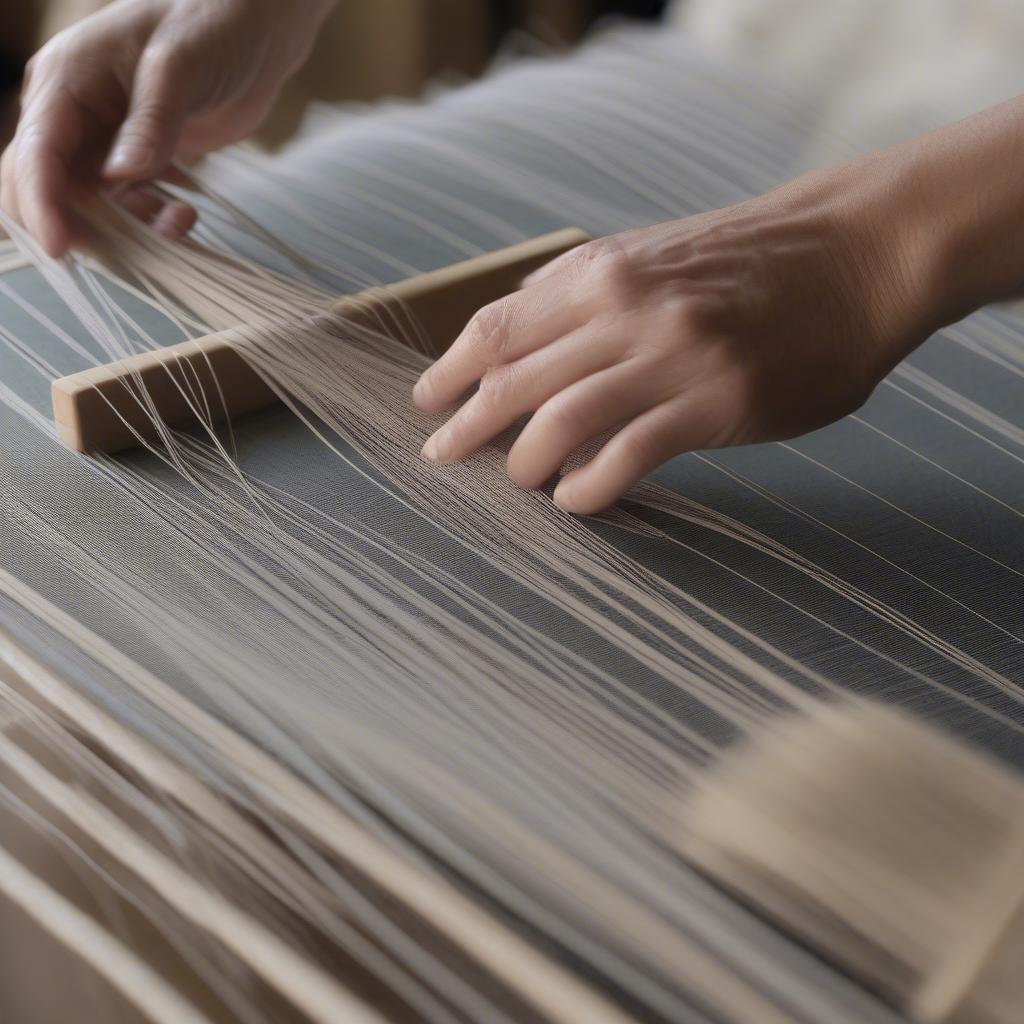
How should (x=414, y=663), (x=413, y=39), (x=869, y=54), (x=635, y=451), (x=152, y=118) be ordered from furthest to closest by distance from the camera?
(x=413, y=39), (x=869, y=54), (x=152, y=118), (x=635, y=451), (x=414, y=663)

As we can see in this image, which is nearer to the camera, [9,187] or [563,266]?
[563,266]

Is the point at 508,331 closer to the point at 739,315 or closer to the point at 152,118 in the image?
the point at 739,315

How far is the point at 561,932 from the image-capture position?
0.46m

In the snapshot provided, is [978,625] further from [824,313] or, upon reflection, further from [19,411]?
[19,411]

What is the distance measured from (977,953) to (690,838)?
0.11 metres

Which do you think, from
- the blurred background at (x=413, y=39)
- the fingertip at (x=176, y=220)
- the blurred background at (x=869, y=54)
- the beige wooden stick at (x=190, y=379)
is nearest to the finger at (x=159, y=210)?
the fingertip at (x=176, y=220)

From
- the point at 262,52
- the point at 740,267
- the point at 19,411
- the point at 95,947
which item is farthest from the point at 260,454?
the point at 262,52

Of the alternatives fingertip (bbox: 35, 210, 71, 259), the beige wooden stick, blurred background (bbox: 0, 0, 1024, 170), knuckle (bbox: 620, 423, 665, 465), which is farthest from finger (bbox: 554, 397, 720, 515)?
blurred background (bbox: 0, 0, 1024, 170)

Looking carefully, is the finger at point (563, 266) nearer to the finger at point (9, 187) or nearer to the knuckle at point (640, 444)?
the knuckle at point (640, 444)

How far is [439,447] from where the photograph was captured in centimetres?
75

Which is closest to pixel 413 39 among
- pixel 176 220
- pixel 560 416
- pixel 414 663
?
pixel 176 220

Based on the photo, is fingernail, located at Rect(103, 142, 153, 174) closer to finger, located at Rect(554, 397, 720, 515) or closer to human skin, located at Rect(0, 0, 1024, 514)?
human skin, located at Rect(0, 0, 1024, 514)

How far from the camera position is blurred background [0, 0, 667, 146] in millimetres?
2779

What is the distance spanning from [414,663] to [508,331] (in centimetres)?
23
